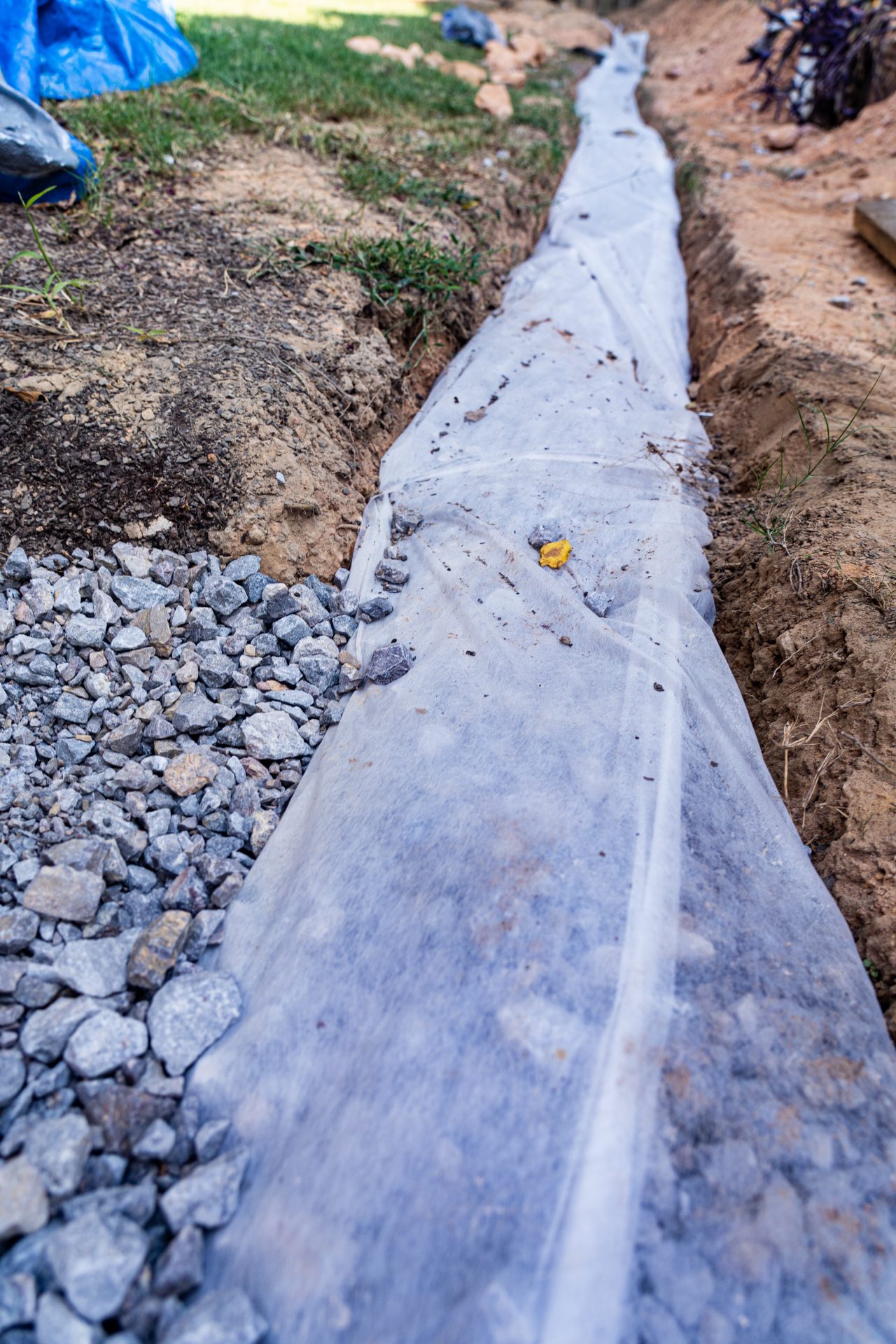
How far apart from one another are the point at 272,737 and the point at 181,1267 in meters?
0.94

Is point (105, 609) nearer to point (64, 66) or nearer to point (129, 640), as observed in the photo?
point (129, 640)

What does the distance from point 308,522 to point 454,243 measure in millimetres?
1737

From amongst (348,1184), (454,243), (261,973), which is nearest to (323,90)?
(454,243)

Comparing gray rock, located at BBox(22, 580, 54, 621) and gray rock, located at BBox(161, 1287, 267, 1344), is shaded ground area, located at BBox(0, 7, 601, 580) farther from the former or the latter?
gray rock, located at BBox(161, 1287, 267, 1344)

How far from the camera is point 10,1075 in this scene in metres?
1.08

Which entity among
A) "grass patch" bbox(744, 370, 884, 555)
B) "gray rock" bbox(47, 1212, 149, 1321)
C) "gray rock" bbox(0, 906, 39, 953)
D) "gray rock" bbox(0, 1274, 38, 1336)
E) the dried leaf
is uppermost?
"grass patch" bbox(744, 370, 884, 555)

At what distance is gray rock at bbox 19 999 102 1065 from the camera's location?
1123 mm

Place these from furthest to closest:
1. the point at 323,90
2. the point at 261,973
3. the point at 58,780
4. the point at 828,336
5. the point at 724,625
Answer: the point at 323,90 → the point at 828,336 → the point at 724,625 → the point at 58,780 → the point at 261,973

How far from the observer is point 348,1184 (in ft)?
3.16

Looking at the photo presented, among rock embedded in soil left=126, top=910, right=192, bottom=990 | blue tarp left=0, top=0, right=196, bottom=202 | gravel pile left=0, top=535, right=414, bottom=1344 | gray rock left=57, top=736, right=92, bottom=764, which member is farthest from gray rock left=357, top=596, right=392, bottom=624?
blue tarp left=0, top=0, right=196, bottom=202

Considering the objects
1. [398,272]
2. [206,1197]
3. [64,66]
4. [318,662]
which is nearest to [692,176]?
[398,272]

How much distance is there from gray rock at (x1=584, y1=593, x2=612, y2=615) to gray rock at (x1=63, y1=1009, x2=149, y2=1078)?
1.27 m

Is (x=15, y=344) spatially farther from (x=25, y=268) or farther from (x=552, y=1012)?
(x=552, y=1012)

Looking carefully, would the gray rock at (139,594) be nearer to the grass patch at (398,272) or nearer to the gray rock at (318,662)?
the gray rock at (318,662)
